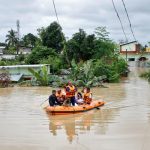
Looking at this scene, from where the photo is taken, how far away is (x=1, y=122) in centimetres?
1745

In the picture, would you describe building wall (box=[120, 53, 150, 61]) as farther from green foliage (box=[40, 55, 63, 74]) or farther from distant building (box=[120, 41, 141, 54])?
green foliage (box=[40, 55, 63, 74])

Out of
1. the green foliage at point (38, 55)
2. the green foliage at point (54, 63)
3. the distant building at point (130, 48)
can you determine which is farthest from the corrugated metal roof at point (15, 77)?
the distant building at point (130, 48)

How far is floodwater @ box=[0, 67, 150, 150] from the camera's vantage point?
13.1 m

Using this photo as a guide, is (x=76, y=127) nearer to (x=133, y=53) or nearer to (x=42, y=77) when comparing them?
(x=42, y=77)

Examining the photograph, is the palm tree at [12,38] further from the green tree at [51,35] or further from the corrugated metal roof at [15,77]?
the corrugated metal roof at [15,77]

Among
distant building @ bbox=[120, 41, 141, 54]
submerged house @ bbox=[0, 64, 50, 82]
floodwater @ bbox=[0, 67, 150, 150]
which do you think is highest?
distant building @ bbox=[120, 41, 141, 54]

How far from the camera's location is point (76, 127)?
53.5ft

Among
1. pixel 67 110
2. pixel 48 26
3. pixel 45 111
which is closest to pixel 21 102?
pixel 45 111

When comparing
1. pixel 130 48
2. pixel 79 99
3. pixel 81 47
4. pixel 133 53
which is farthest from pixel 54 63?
pixel 130 48

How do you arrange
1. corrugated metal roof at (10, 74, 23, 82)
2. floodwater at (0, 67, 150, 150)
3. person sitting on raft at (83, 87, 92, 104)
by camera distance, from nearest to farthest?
floodwater at (0, 67, 150, 150), person sitting on raft at (83, 87, 92, 104), corrugated metal roof at (10, 74, 23, 82)

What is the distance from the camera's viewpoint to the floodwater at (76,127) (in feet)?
42.8

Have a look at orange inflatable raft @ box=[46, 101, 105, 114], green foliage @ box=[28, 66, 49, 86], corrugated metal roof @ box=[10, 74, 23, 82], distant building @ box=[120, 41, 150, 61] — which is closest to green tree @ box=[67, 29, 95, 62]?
corrugated metal roof @ box=[10, 74, 23, 82]

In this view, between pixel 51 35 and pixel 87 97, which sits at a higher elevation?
pixel 51 35

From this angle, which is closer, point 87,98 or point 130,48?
point 87,98
